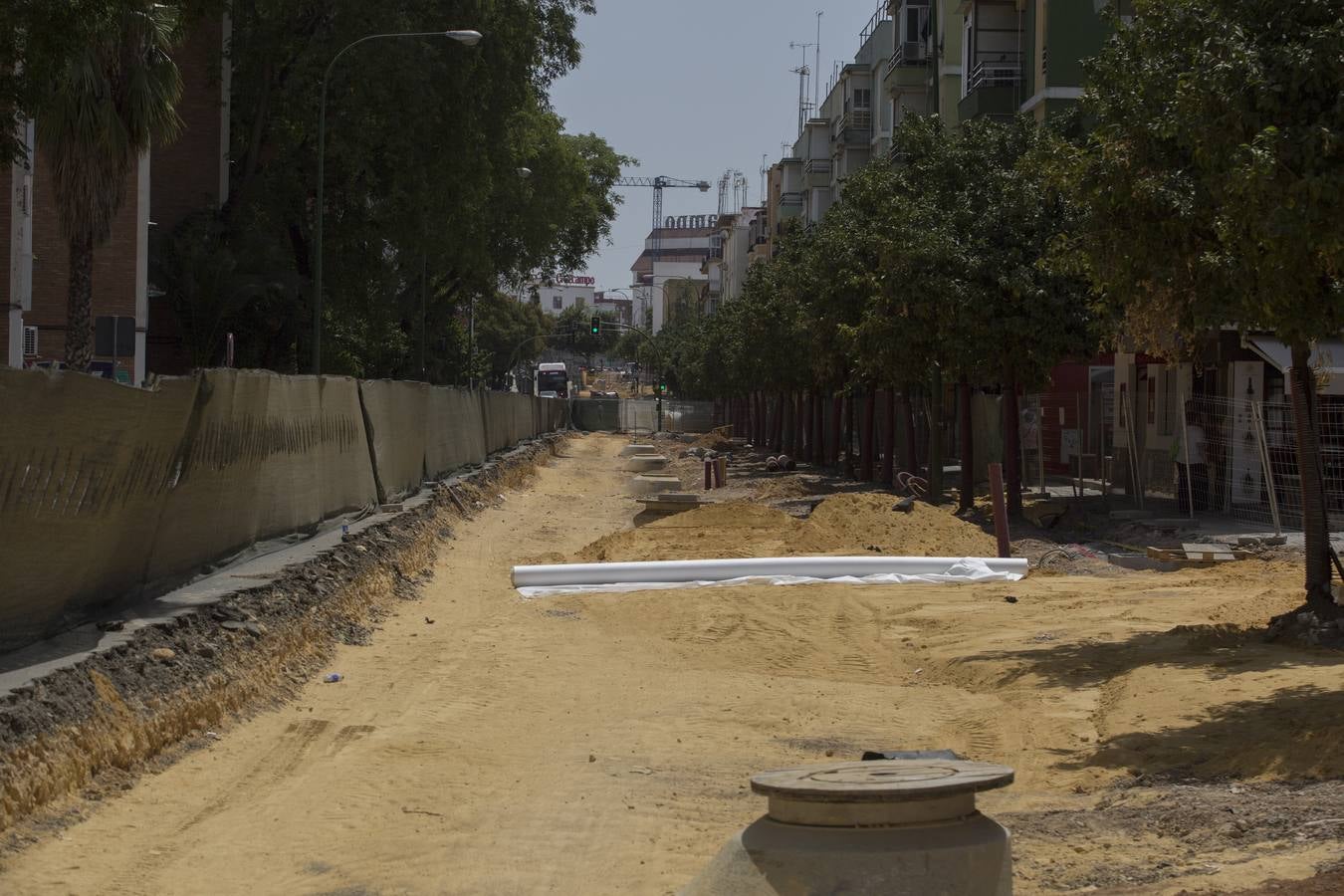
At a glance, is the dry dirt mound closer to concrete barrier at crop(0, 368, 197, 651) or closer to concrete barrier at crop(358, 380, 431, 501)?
concrete barrier at crop(358, 380, 431, 501)

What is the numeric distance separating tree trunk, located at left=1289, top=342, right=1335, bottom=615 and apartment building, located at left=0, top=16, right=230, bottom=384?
23.0 meters

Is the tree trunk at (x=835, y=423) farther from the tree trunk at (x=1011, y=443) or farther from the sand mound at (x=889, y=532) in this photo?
the sand mound at (x=889, y=532)

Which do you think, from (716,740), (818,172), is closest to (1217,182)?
(716,740)

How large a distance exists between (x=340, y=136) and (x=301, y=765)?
93.1ft

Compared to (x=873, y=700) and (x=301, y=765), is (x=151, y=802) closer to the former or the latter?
(x=301, y=765)

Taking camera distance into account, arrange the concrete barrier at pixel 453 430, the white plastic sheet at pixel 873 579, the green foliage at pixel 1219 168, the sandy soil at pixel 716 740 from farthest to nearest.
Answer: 1. the concrete barrier at pixel 453 430
2. the white plastic sheet at pixel 873 579
3. the green foliage at pixel 1219 168
4. the sandy soil at pixel 716 740

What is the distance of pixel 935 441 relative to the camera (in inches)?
1236

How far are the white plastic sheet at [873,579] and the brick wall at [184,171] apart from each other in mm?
27255

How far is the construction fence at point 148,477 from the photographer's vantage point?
8.83 meters

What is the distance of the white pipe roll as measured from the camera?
1873 centimetres

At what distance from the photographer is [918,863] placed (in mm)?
5262

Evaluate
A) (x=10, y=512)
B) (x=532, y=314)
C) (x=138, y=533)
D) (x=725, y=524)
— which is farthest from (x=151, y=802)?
(x=532, y=314)

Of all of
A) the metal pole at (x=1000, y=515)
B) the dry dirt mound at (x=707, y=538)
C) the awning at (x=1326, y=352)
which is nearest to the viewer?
the metal pole at (x=1000, y=515)

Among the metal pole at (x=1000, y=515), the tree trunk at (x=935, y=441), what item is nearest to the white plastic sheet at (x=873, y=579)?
the metal pole at (x=1000, y=515)
